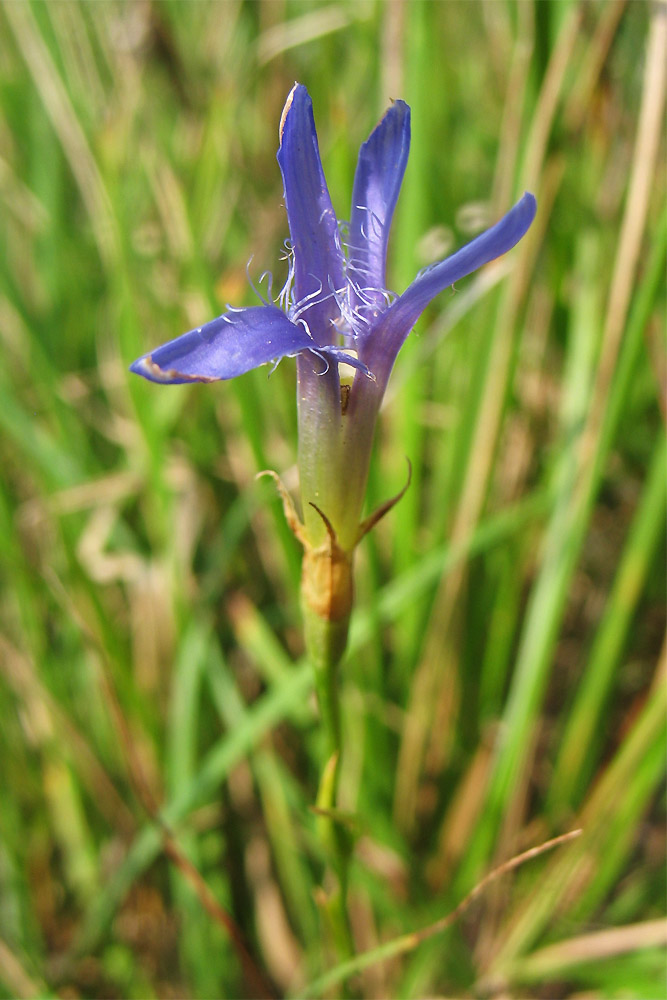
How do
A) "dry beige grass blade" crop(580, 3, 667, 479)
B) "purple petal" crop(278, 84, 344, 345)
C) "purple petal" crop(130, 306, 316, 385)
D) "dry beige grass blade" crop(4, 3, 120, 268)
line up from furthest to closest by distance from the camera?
"dry beige grass blade" crop(4, 3, 120, 268) → "dry beige grass blade" crop(580, 3, 667, 479) → "purple petal" crop(278, 84, 344, 345) → "purple petal" crop(130, 306, 316, 385)

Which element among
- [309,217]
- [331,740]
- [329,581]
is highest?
[309,217]

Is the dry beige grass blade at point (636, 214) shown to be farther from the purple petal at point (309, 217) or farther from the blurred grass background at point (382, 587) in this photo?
the purple petal at point (309, 217)

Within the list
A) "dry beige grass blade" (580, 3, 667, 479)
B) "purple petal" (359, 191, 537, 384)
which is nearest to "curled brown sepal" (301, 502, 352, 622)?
"purple petal" (359, 191, 537, 384)

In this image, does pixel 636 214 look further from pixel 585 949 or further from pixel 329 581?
pixel 585 949

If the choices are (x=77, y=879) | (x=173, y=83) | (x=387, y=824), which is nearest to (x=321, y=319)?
(x=387, y=824)

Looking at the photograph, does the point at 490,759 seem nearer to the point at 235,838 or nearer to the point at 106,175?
the point at 235,838

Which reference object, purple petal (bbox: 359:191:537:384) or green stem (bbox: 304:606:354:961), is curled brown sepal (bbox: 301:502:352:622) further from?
purple petal (bbox: 359:191:537:384)

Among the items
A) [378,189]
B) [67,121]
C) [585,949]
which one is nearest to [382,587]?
[585,949]
